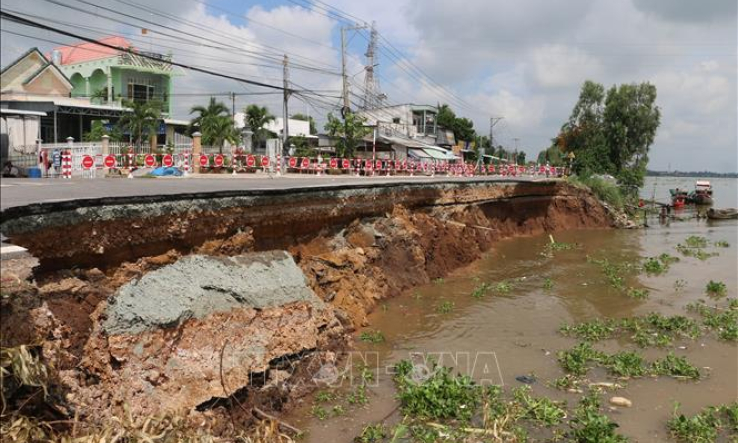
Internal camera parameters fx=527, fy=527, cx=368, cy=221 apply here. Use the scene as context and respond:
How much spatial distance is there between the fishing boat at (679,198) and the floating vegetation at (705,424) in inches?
1623

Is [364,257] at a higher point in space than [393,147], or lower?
lower

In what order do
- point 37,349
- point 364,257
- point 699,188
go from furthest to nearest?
point 699,188
point 364,257
point 37,349

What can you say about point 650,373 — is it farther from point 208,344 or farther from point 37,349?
point 37,349

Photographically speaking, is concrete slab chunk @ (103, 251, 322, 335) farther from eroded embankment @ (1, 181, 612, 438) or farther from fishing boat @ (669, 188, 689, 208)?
fishing boat @ (669, 188, 689, 208)

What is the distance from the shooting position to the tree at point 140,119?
103 ft

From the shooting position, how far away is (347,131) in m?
35.1

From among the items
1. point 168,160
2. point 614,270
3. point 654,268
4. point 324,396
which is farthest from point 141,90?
point 324,396

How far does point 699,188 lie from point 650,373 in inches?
2045

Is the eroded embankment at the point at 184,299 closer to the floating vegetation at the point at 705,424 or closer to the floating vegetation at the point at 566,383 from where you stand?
the floating vegetation at the point at 566,383

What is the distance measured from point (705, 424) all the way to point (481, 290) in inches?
291

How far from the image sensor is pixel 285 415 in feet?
22.2

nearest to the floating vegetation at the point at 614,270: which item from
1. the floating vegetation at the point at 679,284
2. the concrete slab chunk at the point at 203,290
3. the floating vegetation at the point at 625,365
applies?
the floating vegetation at the point at 679,284

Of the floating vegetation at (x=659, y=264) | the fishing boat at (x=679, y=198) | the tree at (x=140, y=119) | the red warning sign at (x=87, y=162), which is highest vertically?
the tree at (x=140, y=119)

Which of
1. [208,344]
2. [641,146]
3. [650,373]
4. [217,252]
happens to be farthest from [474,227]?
[641,146]
